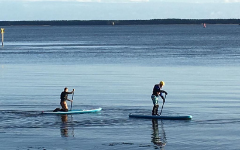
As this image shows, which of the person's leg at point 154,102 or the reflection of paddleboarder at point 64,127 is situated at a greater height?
the person's leg at point 154,102

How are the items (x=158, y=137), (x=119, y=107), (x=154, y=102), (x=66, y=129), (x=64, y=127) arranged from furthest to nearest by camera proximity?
(x=119, y=107), (x=154, y=102), (x=64, y=127), (x=66, y=129), (x=158, y=137)

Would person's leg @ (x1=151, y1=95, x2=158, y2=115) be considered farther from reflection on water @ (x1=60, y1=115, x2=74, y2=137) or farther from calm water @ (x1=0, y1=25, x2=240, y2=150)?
reflection on water @ (x1=60, y1=115, x2=74, y2=137)

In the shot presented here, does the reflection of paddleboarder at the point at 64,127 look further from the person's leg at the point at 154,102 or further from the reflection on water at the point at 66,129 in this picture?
the person's leg at the point at 154,102

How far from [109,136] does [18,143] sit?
3.71 meters

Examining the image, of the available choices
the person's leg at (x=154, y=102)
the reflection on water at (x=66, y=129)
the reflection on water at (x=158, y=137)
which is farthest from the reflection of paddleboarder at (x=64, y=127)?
the person's leg at (x=154, y=102)

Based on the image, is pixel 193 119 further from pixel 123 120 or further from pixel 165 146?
pixel 165 146

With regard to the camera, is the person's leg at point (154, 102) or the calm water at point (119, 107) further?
the person's leg at point (154, 102)

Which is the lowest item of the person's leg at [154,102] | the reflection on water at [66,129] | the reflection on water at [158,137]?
the reflection on water at [158,137]

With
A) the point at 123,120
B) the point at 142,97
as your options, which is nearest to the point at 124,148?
the point at 123,120

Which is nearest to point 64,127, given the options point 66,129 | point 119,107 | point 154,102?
point 66,129

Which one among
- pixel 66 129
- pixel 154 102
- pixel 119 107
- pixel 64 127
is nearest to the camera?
pixel 66 129

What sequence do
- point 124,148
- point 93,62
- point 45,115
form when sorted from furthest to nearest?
1. point 93,62
2. point 45,115
3. point 124,148

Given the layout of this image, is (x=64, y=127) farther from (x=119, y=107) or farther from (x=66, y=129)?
(x=119, y=107)

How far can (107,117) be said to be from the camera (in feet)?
102
